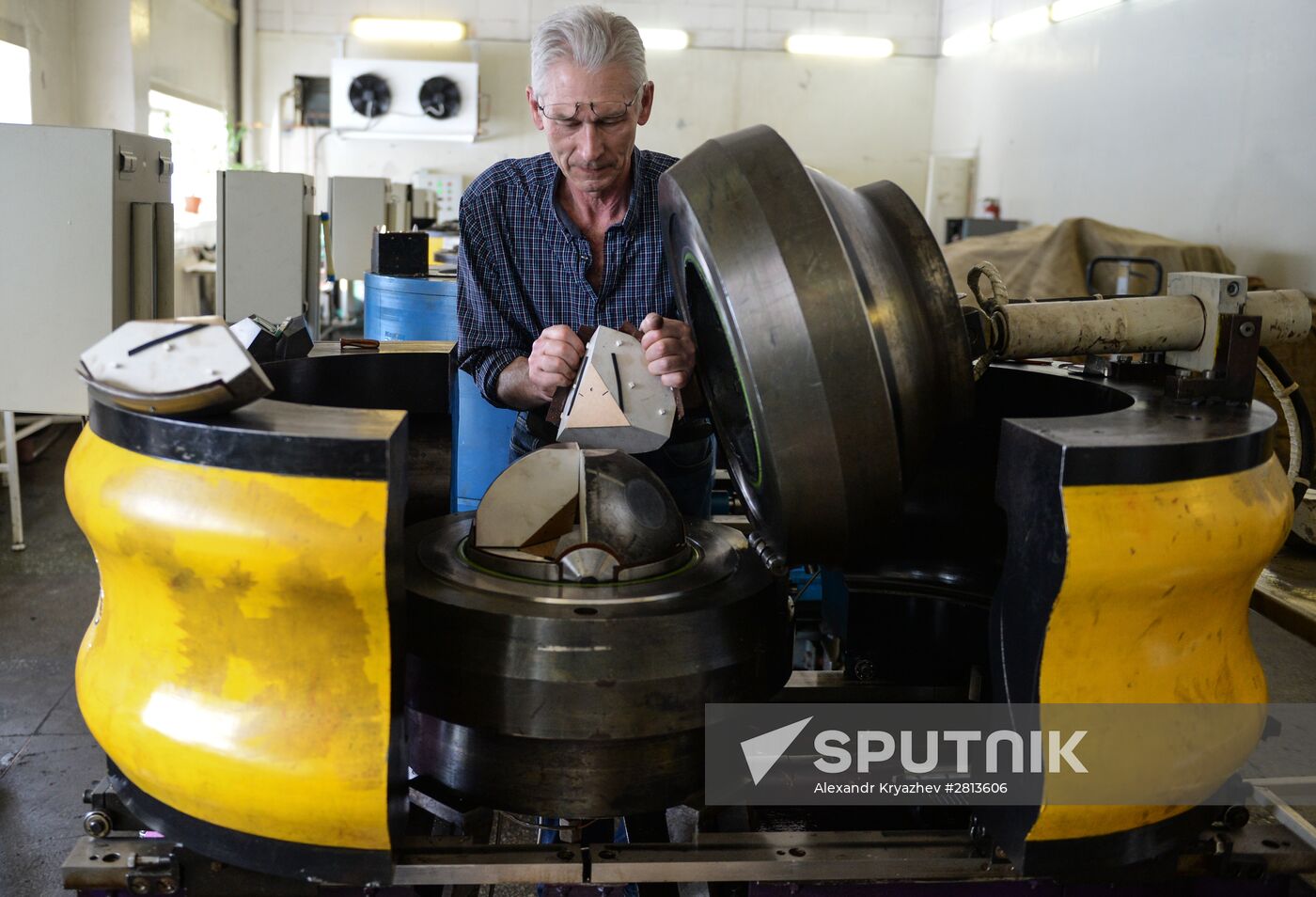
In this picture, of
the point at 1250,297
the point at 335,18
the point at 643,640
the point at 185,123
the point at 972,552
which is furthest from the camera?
the point at 335,18

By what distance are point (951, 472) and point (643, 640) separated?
0.66m

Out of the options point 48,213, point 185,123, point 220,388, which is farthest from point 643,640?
point 185,123

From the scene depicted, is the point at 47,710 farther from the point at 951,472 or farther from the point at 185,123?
the point at 185,123

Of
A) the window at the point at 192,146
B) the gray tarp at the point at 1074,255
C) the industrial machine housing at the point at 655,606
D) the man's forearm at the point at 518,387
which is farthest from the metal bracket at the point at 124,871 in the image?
the window at the point at 192,146

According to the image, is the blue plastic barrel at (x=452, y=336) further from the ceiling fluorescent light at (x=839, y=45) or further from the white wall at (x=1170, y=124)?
the ceiling fluorescent light at (x=839, y=45)

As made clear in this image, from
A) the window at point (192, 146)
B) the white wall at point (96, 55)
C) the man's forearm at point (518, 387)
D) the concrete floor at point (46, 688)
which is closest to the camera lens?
the man's forearm at point (518, 387)

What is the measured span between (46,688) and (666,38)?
7.35 m

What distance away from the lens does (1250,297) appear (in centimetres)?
128

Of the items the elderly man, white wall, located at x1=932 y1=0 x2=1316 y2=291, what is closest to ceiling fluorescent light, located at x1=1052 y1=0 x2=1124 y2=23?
white wall, located at x1=932 y1=0 x2=1316 y2=291

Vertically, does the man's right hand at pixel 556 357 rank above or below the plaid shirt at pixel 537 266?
below

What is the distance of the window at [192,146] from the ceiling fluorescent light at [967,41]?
553 cm

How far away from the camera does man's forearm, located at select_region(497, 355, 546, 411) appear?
1.63 meters

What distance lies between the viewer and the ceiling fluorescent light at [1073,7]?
632cm

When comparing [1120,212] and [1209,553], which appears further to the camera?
[1120,212]
